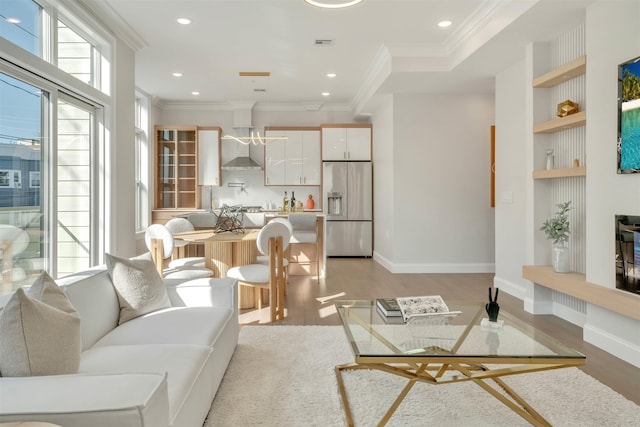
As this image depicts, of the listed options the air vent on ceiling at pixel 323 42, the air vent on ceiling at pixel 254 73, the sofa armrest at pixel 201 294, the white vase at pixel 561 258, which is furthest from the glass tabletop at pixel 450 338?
the air vent on ceiling at pixel 254 73

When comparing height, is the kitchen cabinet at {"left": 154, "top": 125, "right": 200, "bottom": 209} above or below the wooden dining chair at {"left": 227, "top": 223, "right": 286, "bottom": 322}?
above

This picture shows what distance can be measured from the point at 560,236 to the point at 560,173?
57cm

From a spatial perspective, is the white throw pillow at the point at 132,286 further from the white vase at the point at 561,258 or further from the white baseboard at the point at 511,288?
the white baseboard at the point at 511,288

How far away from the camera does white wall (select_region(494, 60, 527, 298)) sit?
4.86 metres

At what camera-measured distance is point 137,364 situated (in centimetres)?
183

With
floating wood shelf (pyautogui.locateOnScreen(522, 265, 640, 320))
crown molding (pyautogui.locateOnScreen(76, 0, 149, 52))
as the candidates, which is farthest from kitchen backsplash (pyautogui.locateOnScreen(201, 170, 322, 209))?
floating wood shelf (pyautogui.locateOnScreen(522, 265, 640, 320))

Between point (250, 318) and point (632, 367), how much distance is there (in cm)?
297

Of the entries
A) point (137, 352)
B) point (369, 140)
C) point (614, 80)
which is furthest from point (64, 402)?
point (369, 140)

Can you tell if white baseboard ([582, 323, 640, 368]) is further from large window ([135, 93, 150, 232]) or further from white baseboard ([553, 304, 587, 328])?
large window ([135, 93, 150, 232])

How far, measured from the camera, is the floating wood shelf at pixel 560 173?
3.61 meters

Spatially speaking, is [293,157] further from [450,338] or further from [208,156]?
[450,338]

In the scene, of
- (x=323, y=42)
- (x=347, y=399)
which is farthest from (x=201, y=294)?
(x=323, y=42)

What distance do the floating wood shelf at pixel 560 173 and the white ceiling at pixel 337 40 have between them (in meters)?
1.28

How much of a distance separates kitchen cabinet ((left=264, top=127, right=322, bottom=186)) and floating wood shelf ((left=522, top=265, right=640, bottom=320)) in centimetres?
499
